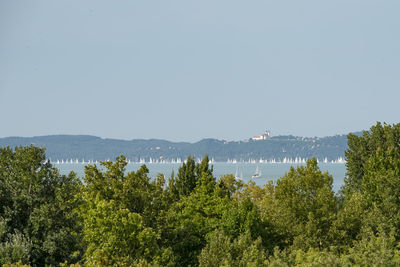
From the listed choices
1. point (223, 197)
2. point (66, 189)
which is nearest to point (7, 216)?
point (66, 189)

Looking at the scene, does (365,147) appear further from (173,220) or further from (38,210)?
(38,210)

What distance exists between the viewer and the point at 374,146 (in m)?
77.8

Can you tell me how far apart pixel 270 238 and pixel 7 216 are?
23.5 m

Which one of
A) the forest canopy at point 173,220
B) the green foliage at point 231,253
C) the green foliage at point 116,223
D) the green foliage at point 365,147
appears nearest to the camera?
the green foliage at point 116,223

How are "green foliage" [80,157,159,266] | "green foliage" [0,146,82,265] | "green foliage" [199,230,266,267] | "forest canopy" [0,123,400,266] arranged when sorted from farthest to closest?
"green foliage" [0,146,82,265], "forest canopy" [0,123,400,266], "green foliage" [199,230,266,267], "green foliage" [80,157,159,266]

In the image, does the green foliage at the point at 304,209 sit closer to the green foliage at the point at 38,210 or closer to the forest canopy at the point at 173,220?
the forest canopy at the point at 173,220

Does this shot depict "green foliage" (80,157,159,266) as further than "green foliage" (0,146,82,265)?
No

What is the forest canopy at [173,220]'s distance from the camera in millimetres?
43125

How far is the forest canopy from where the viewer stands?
4312 cm

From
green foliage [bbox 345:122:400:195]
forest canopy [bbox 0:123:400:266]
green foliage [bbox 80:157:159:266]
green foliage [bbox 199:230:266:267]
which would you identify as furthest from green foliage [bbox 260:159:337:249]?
green foliage [bbox 345:122:400:195]

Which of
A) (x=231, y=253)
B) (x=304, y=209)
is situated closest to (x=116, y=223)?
(x=231, y=253)

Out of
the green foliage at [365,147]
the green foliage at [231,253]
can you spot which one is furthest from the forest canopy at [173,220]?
the green foliage at [365,147]

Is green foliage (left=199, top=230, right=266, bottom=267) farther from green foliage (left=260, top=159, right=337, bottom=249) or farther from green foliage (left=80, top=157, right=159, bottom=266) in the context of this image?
green foliage (left=260, top=159, right=337, bottom=249)

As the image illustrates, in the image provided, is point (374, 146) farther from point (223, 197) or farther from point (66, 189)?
point (66, 189)
